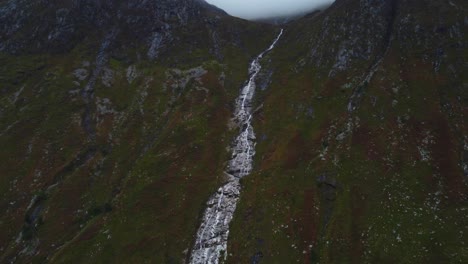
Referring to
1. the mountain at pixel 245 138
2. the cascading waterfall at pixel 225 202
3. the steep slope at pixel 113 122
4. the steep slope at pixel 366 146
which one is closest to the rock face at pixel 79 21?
A: the steep slope at pixel 113 122

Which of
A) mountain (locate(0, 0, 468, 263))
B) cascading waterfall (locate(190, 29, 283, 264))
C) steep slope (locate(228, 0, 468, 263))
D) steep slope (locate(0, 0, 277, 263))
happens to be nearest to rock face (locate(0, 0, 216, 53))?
steep slope (locate(0, 0, 277, 263))

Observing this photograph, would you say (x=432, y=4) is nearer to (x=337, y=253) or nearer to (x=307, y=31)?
(x=307, y=31)

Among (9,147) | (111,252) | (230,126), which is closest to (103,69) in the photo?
(9,147)

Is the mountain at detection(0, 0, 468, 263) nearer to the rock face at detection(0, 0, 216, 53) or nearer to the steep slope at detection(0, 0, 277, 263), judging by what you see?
the steep slope at detection(0, 0, 277, 263)

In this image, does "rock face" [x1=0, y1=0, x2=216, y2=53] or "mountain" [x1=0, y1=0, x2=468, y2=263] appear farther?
"rock face" [x1=0, y1=0, x2=216, y2=53]

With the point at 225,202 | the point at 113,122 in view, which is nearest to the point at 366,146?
the point at 225,202

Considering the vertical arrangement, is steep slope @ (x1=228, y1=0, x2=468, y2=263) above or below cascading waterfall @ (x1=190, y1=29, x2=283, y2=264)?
above

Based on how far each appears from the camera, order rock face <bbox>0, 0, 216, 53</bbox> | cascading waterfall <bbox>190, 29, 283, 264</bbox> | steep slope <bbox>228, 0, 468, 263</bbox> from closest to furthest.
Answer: steep slope <bbox>228, 0, 468, 263</bbox> < cascading waterfall <bbox>190, 29, 283, 264</bbox> < rock face <bbox>0, 0, 216, 53</bbox>
